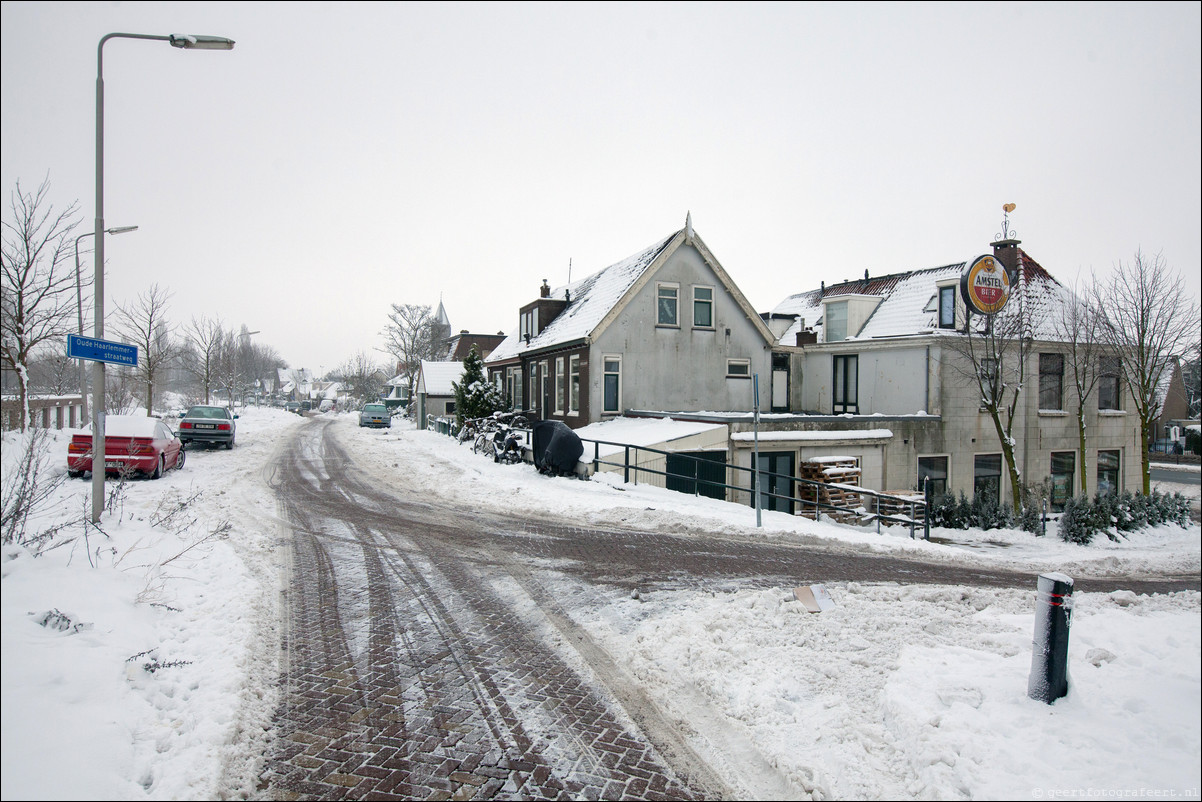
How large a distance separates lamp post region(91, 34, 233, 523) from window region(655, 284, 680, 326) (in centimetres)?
1632

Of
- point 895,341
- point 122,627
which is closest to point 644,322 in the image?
point 895,341

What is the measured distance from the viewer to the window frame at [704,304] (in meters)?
23.6

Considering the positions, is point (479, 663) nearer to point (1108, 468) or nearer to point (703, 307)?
point (703, 307)

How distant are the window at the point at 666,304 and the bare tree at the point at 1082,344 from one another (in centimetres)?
1229

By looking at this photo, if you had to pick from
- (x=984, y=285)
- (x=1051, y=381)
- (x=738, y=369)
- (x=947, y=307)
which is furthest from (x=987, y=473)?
(x=738, y=369)

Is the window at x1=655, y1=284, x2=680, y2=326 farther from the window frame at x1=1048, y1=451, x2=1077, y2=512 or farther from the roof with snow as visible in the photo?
the window frame at x1=1048, y1=451, x2=1077, y2=512

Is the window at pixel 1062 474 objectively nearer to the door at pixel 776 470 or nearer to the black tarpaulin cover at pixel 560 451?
the door at pixel 776 470

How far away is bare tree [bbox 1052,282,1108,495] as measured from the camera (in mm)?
19062

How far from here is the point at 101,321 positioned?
30.1 ft

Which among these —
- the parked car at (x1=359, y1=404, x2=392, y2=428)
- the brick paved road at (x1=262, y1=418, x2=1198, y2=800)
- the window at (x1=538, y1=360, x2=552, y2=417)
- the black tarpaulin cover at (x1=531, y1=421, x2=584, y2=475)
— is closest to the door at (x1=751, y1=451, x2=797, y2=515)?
the black tarpaulin cover at (x1=531, y1=421, x2=584, y2=475)

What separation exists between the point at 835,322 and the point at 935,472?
751 cm

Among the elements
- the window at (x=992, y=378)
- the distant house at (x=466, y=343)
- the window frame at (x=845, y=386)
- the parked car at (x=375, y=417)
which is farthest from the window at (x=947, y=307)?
the distant house at (x=466, y=343)

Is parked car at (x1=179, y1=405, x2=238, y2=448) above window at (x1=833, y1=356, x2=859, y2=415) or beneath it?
beneath

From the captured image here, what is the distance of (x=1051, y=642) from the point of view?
4145 millimetres
